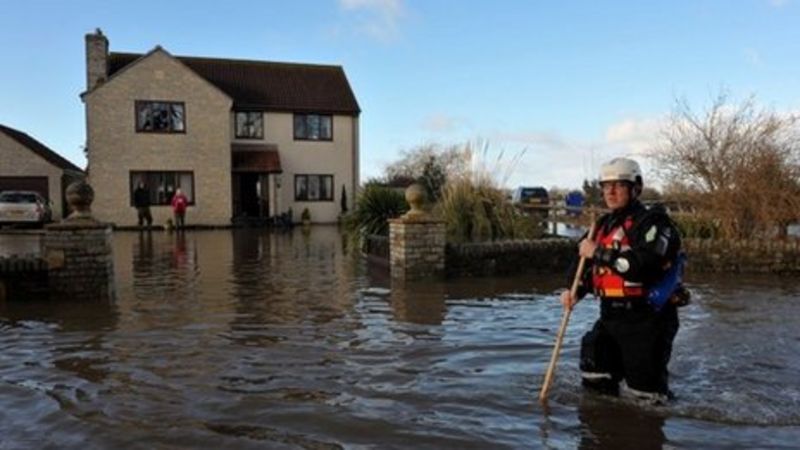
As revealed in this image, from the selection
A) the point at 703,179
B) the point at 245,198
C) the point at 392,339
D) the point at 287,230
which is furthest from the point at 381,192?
the point at 245,198

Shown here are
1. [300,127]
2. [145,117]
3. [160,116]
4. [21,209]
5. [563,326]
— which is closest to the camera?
[563,326]

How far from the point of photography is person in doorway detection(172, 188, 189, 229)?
27.3 m

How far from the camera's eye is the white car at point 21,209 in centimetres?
2547

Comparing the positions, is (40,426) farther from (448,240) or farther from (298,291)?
(448,240)

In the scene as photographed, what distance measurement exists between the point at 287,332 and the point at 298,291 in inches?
121

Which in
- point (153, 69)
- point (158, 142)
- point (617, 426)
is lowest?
point (617, 426)

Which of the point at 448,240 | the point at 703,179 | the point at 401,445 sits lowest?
the point at 401,445

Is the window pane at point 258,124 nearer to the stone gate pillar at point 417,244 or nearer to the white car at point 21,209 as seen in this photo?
the white car at point 21,209

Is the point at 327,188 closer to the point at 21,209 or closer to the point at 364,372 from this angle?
the point at 21,209

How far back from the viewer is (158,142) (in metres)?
29.4

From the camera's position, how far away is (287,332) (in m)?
8.23

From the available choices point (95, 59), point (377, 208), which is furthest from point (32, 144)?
point (377, 208)

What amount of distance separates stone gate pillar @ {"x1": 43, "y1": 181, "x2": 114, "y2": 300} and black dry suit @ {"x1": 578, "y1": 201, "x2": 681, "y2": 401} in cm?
754

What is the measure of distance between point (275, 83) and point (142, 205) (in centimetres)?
865
